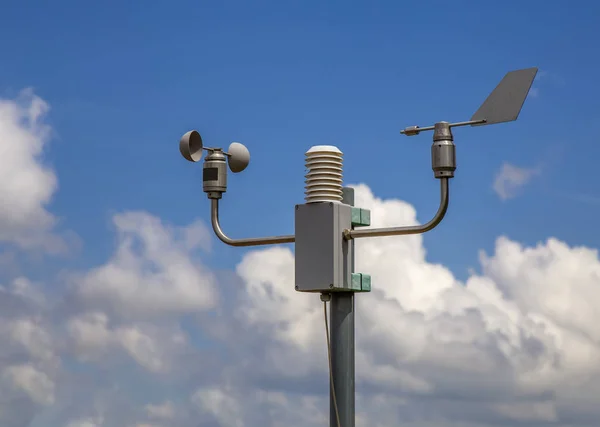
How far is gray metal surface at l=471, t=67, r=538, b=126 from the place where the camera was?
895 centimetres

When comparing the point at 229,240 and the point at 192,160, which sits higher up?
the point at 192,160

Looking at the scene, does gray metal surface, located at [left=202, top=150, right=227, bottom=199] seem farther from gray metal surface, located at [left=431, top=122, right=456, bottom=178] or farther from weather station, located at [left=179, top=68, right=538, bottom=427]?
gray metal surface, located at [left=431, top=122, right=456, bottom=178]

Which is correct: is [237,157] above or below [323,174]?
above

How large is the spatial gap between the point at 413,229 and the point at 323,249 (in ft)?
2.61

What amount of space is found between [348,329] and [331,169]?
141 cm

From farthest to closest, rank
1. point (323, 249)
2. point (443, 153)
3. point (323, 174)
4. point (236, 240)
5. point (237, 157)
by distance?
point (237, 157) < point (236, 240) < point (323, 174) < point (323, 249) < point (443, 153)

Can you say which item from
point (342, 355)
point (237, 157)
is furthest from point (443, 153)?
point (237, 157)

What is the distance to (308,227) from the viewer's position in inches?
367

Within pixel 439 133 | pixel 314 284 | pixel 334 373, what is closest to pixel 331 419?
pixel 334 373

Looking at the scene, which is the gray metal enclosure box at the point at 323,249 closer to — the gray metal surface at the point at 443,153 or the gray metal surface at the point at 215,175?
the gray metal surface at the point at 443,153

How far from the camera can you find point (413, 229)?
29.6ft

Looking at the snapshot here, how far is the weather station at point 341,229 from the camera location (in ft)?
29.4

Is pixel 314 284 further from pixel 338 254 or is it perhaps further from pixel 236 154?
pixel 236 154

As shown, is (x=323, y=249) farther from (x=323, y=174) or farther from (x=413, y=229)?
(x=413, y=229)
